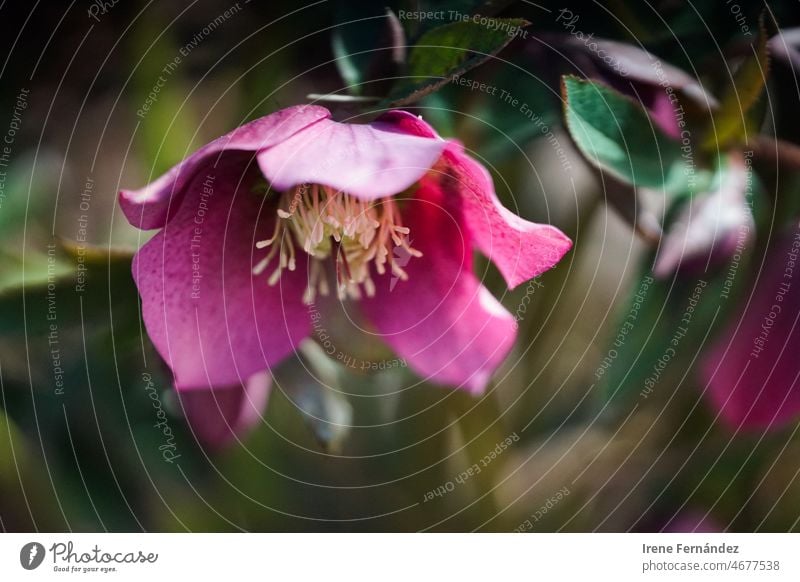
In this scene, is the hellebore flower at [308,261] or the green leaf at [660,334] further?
the green leaf at [660,334]

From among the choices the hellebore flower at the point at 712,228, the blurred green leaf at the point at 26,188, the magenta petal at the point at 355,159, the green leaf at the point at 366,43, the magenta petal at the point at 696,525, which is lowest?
the magenta petal at the point at 696,525

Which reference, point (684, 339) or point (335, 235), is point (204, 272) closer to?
point (335, 235)

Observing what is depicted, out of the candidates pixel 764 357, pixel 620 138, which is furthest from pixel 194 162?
pixel 764 357

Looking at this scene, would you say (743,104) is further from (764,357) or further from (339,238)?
(339,238)

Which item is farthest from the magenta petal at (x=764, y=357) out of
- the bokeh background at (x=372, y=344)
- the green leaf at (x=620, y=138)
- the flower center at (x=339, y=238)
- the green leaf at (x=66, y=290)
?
the green leaf at (x=66, y=290)

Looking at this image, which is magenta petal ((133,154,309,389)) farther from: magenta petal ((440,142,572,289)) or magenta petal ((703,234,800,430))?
magenta petal ((703,234,800,430))

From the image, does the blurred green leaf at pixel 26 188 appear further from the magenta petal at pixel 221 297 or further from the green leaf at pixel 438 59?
the green leaf at pixel 438 59
